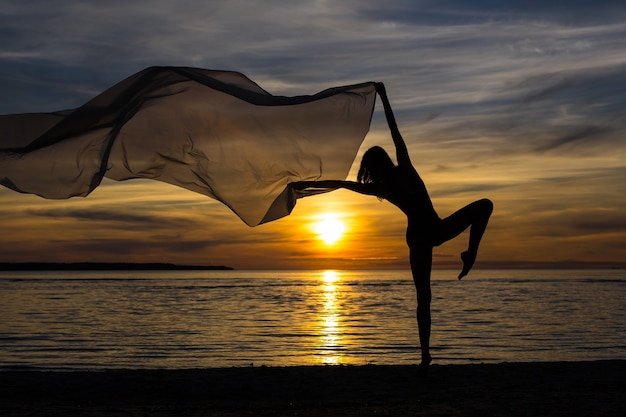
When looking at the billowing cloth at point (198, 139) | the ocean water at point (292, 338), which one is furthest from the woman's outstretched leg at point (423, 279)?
the ocean water at point (292, 338)

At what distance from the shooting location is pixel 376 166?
320 inches

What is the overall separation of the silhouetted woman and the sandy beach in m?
1.20

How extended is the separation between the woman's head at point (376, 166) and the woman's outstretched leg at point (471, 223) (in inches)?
34.1

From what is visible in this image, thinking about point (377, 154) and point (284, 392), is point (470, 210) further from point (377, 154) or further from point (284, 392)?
point (284, 392)

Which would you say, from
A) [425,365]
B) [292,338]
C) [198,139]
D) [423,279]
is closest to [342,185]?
[423,279]

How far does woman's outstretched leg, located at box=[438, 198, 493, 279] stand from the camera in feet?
26.5

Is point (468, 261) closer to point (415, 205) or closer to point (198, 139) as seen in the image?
point (415, 205)

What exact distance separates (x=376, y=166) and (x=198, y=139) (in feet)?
7.75

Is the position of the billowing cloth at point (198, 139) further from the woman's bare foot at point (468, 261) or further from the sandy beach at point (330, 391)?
the sandy beach at point (330, 391)

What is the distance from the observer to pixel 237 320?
1158 inches

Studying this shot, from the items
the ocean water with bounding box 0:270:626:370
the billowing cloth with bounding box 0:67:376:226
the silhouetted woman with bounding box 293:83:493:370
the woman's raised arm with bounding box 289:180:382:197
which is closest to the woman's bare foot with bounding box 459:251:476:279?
the silhouetted woman with bounding box 293:83:493:370

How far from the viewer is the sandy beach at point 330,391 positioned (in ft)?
23.0

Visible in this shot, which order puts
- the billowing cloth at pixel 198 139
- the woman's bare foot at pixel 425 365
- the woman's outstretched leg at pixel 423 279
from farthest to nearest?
the woman's bare foot at pixel 425 365 → the billowing cloth at pixel 198 139 → the woman's outstretched leg at pixel 423 279

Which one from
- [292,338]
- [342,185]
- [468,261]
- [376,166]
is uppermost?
[376,166]
